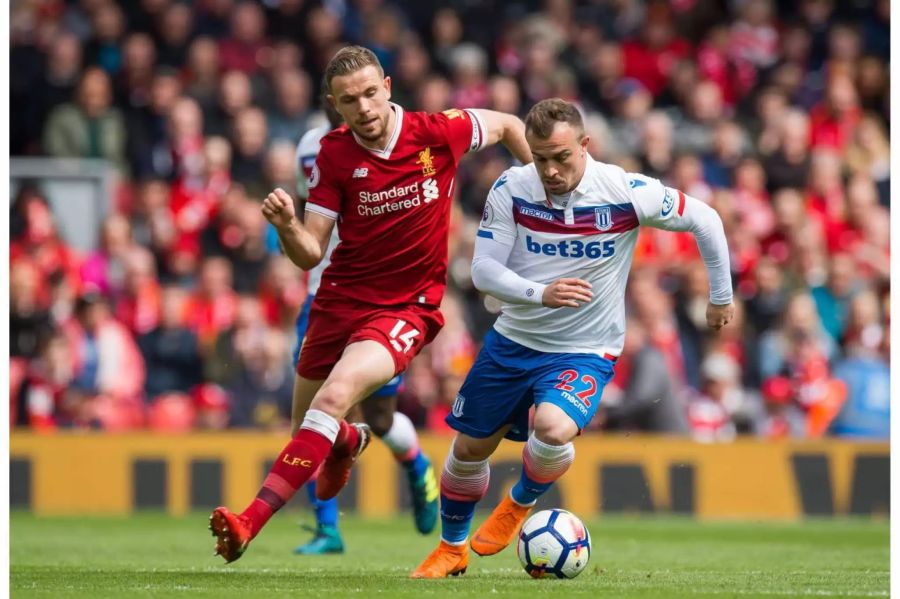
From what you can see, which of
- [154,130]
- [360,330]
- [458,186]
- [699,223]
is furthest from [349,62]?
[154,130]

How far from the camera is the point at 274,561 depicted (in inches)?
381

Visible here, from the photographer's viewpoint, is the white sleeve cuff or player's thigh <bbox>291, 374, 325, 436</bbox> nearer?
the white sleeve cuff

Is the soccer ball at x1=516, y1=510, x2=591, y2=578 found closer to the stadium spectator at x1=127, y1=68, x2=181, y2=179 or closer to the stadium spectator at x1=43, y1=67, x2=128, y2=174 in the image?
the stadium spectator at x1=127, y1=68, x2=181, y2=179

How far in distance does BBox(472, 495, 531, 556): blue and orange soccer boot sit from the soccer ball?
0.92ft

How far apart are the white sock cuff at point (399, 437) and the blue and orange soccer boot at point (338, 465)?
116cm

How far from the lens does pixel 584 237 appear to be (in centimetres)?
827

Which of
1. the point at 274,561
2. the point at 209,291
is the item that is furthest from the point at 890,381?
A: the point at 274,561

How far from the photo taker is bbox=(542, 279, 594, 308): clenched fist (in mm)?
7859

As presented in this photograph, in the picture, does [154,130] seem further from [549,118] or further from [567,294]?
[567,294]

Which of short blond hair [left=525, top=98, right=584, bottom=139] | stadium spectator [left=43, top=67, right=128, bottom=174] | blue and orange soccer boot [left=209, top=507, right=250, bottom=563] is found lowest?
blue and orange soccer boot [left=209, top=507, right=250, bottom=563]

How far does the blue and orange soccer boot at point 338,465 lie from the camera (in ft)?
29.3

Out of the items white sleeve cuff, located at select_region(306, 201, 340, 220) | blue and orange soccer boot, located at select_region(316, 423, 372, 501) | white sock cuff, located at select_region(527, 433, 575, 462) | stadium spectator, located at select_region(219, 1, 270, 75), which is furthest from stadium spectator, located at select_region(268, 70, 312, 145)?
white sock cuff, located at select_region(527, 433, 575, 462)

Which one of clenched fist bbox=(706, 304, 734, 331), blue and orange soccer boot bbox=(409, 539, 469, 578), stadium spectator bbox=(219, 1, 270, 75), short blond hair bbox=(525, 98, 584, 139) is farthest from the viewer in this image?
stadium spectator bbox=(219, 1, 270, 75)

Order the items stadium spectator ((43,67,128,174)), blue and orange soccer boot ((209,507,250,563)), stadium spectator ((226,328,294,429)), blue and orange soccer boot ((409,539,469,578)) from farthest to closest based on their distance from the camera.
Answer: stadium spectator ((43,67,128,174)) < stadium spectator ((226,328,294,429)) < blue and orange soccer boot ((409,539,469,578)) < blue and orange soccer boot ((209,507,250,563))
